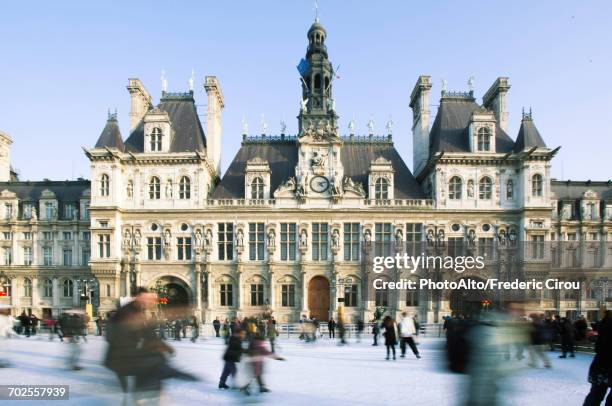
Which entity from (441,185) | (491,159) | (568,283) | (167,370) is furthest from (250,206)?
(167,370)

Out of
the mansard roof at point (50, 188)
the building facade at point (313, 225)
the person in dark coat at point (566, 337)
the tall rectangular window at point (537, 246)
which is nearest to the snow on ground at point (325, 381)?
the person in dark coat at point (566, 337)

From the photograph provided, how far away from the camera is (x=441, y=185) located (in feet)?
165

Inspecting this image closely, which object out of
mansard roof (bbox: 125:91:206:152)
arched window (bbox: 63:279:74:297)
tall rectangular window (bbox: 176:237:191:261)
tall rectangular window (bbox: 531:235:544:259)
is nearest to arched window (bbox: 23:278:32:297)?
arched window (bbox: 63:279:74:297)

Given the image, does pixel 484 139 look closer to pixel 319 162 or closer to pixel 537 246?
pixel 537 246

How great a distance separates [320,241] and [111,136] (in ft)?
68.8

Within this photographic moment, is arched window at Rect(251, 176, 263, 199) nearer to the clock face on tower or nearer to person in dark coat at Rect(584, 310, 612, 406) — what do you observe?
the clock face on tower

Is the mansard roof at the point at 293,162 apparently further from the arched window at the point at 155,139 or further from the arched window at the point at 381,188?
the arched window at the point at 155,139

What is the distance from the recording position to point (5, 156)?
213 ft

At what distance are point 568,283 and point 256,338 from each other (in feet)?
153

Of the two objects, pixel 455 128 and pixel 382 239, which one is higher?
pixel 455 128

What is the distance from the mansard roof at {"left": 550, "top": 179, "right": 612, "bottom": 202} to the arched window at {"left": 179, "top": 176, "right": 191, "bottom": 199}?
1399 inches

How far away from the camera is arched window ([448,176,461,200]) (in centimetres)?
5047

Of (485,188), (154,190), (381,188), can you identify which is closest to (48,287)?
(154,190)

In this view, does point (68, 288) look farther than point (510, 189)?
Yes
